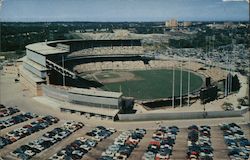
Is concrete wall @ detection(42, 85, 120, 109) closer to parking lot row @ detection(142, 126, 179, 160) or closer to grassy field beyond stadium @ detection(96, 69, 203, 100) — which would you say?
parking lot row @ detection(142, 126, 179, 160)

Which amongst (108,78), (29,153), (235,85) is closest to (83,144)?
(29,153)


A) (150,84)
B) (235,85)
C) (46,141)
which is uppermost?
(235,85)

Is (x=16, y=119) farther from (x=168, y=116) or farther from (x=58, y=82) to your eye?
(x=168, y=116)

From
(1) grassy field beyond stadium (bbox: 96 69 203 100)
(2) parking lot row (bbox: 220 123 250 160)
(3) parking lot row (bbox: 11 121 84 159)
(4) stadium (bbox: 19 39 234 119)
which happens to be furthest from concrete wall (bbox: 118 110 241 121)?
(1) grassy field beyond stadium (bbox: 96 69 203 100)

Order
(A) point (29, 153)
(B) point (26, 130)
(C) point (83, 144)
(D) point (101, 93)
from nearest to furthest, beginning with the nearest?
(A) point (29, 153), (C) point (83, 144), (B) point (26, 130), (D) point (101, 93)

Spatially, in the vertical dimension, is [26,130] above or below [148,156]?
above

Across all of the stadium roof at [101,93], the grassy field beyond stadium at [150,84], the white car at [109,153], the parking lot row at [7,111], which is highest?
the stadium roof at [101,93]

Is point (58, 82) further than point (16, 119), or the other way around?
point (58, 82)

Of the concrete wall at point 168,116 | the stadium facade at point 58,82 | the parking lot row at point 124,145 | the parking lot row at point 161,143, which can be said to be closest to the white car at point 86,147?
the parking lot row at point 124,145

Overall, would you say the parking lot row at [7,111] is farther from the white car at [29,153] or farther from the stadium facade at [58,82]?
the white car at [29,153]
